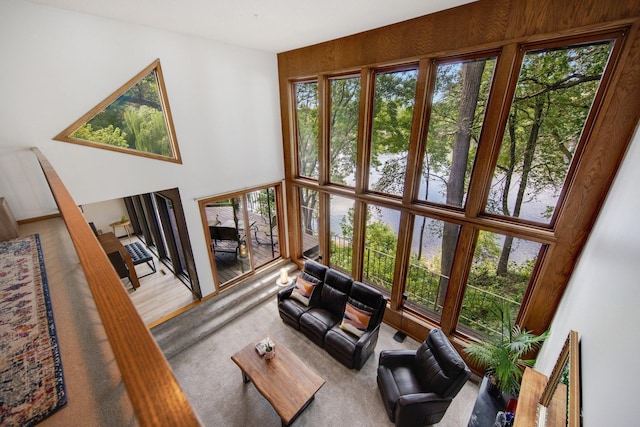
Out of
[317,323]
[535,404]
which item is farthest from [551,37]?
[317,323]

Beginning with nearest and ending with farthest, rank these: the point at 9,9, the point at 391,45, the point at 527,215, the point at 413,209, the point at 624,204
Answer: the point at 624,204 → the point at 9,9 → the point at 527,215 → the point at 391,45 → the point at 413,209

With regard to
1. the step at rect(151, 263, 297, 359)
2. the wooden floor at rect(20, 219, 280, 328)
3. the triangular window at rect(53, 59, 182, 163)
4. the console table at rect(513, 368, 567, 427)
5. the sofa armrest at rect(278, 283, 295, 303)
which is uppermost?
the triangular window at rect(53, 59, 182, 163)

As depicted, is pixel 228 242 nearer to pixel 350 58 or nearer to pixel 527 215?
pixel 350 58

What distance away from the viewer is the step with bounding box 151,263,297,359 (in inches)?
156

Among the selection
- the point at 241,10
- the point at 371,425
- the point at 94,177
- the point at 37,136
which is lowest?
the point at 371,425

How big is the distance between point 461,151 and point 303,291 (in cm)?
321

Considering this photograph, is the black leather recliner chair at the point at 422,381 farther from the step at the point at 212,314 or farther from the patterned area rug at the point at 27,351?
the patterned area rug at the point at 27,351

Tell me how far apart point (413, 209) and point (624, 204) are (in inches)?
77.4

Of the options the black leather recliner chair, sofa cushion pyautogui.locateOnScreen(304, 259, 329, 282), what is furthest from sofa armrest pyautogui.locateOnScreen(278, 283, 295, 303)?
the black leather recliner chair

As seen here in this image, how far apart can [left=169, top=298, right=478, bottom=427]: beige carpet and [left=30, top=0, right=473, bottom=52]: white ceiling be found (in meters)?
4.41

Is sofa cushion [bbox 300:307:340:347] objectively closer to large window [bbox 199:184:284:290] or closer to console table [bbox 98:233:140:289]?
large window [bbox 199:184:284:290]

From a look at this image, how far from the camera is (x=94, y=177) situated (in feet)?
10.2

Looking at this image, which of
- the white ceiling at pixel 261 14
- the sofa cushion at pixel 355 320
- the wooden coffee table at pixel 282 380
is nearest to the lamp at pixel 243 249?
the wooden coffee table at pixel 282 380

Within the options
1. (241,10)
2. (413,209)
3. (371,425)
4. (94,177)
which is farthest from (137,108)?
(371,425)
